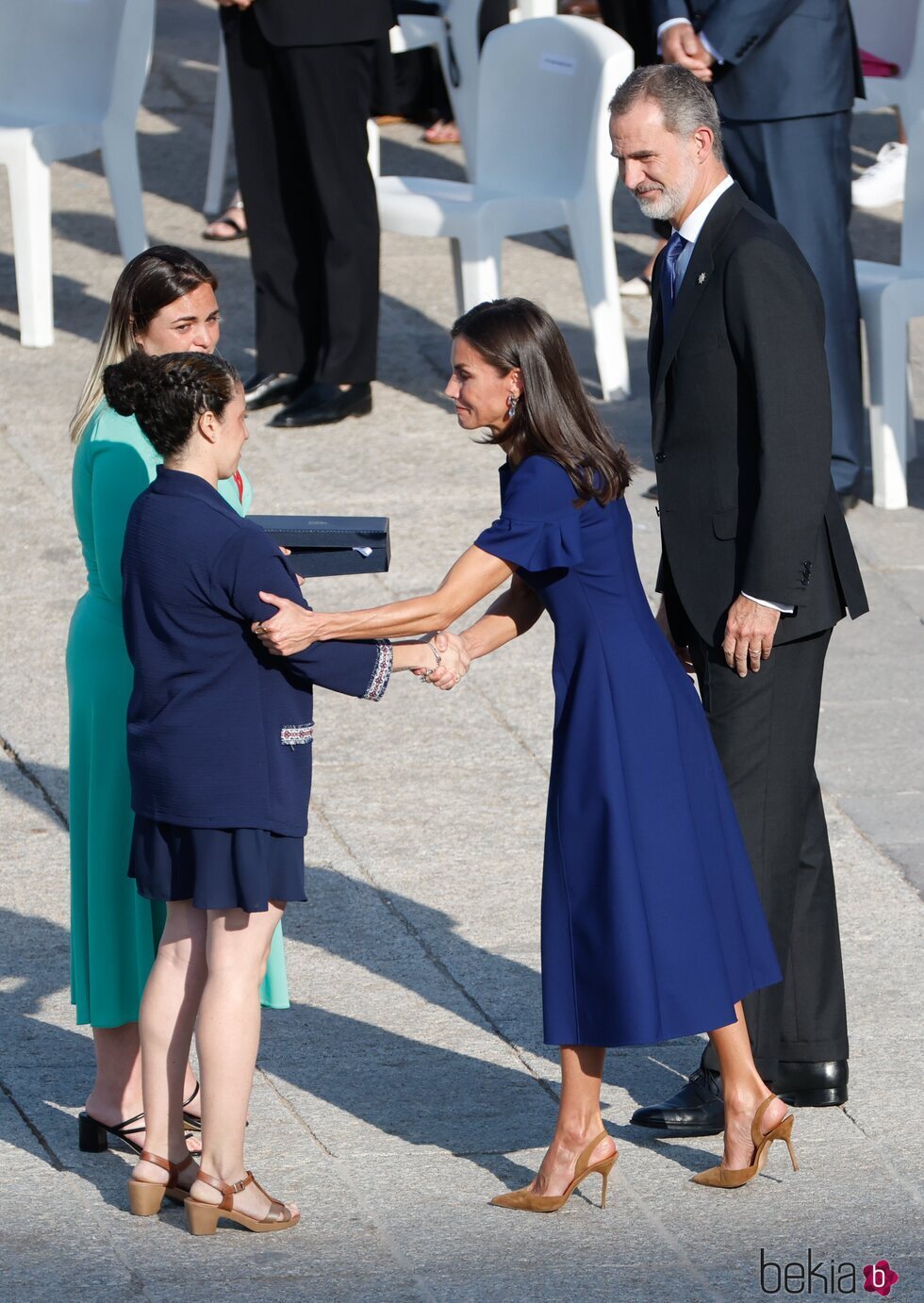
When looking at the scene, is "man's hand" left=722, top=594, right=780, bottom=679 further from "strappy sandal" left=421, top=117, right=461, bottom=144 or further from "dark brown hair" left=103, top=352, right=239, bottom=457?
"strappy sandal" left=421, top=117, right=461, bottom=144

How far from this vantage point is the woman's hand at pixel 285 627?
354cm

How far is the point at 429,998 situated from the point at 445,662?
3.67ft

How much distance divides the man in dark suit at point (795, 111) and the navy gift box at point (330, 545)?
350 cm

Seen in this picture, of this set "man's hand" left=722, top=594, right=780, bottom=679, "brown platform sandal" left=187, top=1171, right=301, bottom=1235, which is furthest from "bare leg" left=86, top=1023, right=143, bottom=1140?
"man's hand" left=722, top=594, right=780, bottom=679

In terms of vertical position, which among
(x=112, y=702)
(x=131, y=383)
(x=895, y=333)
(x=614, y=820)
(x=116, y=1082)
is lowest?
(x=116, y=1082)

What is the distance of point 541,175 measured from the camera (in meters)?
8.90

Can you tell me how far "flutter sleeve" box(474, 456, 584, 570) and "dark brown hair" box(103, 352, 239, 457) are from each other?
538 mm

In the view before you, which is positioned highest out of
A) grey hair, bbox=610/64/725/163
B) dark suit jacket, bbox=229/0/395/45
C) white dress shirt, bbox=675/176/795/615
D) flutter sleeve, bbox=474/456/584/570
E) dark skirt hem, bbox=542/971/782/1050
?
grey hair, bbox=610/64/725/163

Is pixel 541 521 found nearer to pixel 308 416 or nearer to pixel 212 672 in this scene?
pixel 212 672

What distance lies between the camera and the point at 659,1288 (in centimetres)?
371

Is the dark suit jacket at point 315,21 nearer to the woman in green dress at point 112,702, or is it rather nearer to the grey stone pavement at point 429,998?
the grey stone pavement at point 429,998

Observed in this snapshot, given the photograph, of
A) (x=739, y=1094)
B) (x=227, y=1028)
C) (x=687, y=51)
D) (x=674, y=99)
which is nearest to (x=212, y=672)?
(x=227, y=1028)

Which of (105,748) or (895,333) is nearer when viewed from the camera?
(105,748)

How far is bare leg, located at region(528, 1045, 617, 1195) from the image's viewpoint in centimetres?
391
